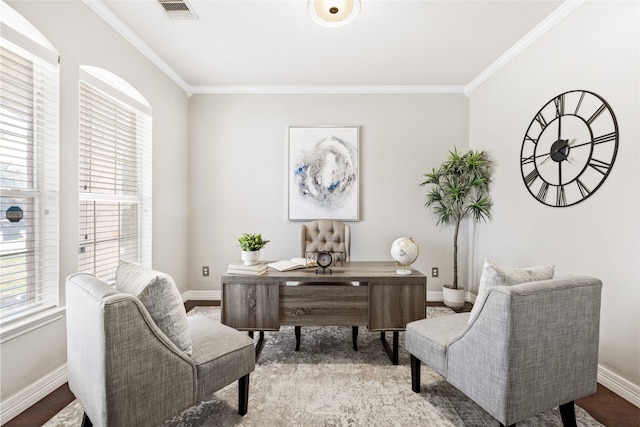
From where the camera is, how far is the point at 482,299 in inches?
57.4

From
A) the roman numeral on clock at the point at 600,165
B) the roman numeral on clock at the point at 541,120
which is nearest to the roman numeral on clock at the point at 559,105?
the roman numeral on clock at the point at 541,120

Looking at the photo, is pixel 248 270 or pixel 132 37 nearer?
pixel 248 270

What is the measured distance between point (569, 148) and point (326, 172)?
2.35 metres

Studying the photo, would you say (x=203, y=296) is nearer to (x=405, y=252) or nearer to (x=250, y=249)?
(x=250, y=249)

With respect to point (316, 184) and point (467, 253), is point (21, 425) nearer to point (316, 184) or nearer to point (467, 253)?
point (316, 184)

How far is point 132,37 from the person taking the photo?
2605 mm

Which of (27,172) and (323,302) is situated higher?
(27,172)

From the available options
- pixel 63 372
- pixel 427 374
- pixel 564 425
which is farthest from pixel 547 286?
pixel 63 372

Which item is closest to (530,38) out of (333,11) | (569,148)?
(569,148)

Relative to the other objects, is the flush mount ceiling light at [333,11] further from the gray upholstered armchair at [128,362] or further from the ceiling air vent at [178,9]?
the gray upholstered armchair at [128,362]

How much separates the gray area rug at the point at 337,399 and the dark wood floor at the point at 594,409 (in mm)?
Result: 71

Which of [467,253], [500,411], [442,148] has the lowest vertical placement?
[500,411]

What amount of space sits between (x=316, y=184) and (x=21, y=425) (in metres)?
3.06

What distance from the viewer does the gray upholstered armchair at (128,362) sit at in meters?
1.15
